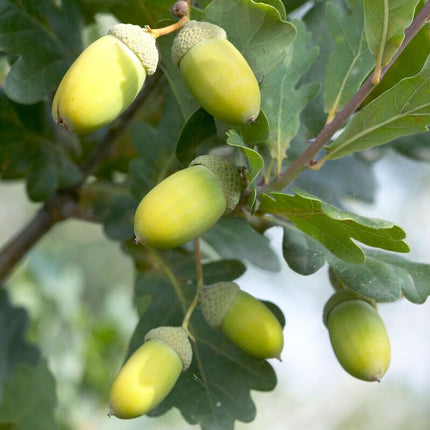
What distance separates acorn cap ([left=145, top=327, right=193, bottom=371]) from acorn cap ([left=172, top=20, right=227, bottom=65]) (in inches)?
11.6

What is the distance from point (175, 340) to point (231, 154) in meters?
0.38

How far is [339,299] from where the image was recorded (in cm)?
Answer: 82

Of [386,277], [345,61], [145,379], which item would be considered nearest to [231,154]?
[345,61]

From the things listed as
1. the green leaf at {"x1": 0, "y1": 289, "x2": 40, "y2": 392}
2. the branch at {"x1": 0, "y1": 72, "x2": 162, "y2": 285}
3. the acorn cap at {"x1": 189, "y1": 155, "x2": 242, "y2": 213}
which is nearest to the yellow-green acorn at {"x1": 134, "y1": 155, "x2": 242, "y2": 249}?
the acorn cap at {"x1": 189, "y1": 155, "x2": 242, "y2": 213}

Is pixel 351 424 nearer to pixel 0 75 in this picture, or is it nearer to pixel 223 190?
pixel 0 75

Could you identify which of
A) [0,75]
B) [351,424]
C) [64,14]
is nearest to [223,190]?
[64,14]

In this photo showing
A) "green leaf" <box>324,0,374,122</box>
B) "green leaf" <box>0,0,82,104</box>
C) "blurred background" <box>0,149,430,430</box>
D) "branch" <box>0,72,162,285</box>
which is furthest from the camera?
"blurred background" <box>0,149,430,430</box>

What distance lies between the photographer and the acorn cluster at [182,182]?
646 mm

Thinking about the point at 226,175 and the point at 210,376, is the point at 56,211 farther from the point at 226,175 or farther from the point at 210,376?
the point at 226,175

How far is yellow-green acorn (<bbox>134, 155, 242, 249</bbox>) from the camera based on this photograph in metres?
0.64

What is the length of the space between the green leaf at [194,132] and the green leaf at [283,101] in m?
0.11

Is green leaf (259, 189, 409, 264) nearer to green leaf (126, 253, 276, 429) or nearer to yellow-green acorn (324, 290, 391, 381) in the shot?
yellow-green acorn (324, 290, 391, 381)

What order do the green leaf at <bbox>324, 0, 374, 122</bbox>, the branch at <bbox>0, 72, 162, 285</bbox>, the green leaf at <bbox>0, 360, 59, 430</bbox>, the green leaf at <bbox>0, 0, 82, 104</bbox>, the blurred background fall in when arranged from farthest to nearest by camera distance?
the blurred background → the branch at <bbox>0, 72, 162, 285</bbox> → the green leaf at <bbox>0, 360, 59, 430</bbox> → the green leaf at <bbox>0, 0, 82, 104</bbox> → the green leaf at <bbox>324, 0, 374, 122</bbox>

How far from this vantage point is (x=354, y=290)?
776mm
